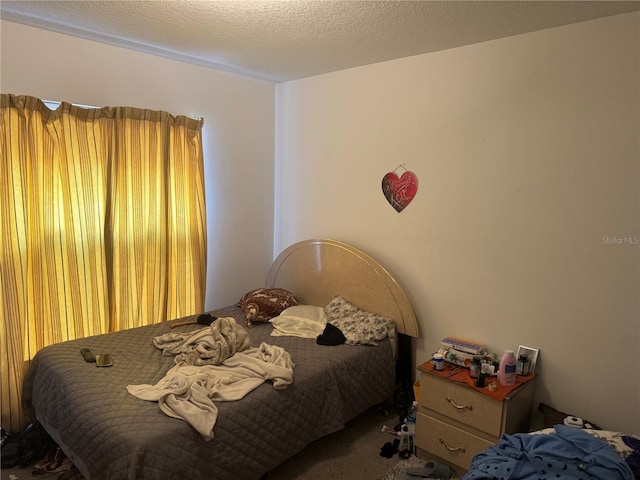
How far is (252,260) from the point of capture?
382cm

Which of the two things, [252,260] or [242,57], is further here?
[252,260]

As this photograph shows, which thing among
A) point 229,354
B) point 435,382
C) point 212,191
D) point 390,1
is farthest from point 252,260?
point 390,1

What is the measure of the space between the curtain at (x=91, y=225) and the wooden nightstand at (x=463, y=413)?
1846 millimetres

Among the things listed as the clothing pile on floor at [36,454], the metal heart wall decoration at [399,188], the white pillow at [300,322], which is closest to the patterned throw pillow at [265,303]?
the white pillow at [300,322]

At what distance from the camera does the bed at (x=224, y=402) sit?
1.83m

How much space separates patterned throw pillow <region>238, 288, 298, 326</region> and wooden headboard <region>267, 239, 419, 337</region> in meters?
0.20

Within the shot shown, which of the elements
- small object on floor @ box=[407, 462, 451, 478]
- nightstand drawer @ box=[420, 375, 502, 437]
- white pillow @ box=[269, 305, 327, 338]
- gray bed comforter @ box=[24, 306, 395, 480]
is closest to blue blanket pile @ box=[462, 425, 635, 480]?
nightstand drawer @ box=[420, 375, 502, 437]

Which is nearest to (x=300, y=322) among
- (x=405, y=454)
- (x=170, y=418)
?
(x=405, y=454)

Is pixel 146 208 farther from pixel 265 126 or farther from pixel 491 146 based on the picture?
pixel 491 146

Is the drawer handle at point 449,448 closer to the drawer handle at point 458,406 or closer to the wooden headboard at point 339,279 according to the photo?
the drawer handle at point 458,406

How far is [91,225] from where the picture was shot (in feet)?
9.01

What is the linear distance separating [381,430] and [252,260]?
1770 millimetres
